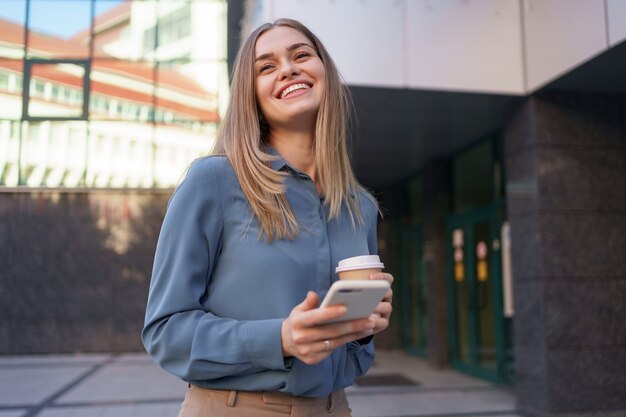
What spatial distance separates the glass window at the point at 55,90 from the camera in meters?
11.9

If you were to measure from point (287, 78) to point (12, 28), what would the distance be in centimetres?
1210

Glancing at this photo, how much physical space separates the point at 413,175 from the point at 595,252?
5498 mm

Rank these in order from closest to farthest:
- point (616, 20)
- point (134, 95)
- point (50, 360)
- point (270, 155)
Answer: point (270, 155), point (616, 20), point (50, 360), point (134, 95)

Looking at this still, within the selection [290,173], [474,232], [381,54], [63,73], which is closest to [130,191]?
[63,73]

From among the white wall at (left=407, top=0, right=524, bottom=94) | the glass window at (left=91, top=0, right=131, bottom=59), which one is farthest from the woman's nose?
the glass window at (left=91, top=0, right=131, bottom=59)

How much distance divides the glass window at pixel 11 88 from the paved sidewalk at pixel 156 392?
4.65m

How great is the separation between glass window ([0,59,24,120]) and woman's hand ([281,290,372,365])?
37.8 feet

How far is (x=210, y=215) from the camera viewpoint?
4.37ft

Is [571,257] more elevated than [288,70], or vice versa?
[288,70]

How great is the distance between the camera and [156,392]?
8.05 metres

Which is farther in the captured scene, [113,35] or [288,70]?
[113,35]

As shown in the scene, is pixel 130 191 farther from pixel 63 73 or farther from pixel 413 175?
pixel 413 175

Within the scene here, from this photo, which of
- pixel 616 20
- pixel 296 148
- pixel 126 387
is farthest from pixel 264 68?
pixel 126 387

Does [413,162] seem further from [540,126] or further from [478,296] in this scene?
[540,126]
